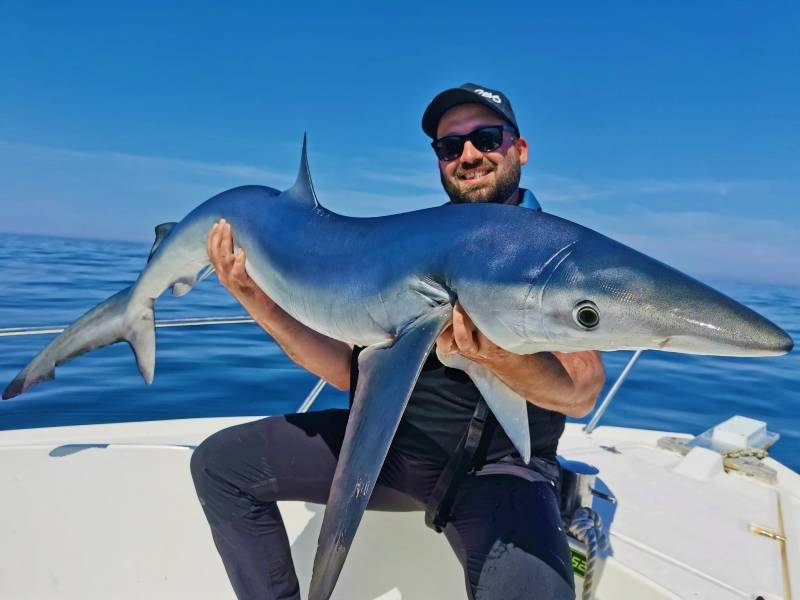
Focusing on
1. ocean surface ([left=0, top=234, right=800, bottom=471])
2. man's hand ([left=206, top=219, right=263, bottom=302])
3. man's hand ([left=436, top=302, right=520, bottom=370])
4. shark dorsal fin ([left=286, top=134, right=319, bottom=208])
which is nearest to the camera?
man's hand ([left=436, top=302, right=520, bottom=370])

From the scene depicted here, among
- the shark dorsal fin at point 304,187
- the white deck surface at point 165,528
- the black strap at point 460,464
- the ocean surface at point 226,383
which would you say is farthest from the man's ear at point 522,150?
the ocean surface at point 226,383

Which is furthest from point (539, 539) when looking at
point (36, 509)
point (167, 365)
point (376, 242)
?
point (167, 365)

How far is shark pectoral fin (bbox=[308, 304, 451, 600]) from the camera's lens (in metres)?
1.51

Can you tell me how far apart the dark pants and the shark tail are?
30.8 inches

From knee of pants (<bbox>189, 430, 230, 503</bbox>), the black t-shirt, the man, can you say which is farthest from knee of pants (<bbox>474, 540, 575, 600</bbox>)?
knee of pants (<bbox>189, 430, 230, 503</bbox>)

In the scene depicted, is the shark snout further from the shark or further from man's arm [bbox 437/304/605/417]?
man's arm [bbox 437/304/605/417]

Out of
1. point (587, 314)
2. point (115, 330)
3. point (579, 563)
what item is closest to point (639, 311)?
point (587, 314)

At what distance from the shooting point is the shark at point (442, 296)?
143 cm

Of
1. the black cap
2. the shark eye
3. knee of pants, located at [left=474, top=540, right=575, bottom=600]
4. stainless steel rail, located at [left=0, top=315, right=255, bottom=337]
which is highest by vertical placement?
the black cap

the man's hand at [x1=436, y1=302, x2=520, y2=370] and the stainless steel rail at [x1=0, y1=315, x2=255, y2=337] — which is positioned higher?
the man's hand at [x1=436, y1=302, x2=520, y2=370]

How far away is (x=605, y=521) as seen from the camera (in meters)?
2.67

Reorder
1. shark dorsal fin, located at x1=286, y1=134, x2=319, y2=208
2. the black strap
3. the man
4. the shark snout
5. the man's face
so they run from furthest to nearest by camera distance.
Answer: the man's face, shark dorsal fin, located at x1=286, y1=134, x2=319, y2=208, the black strap, the man, the shark snout

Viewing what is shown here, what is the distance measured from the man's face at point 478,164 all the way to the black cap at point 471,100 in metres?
0.04

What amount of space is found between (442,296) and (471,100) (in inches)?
49.6
